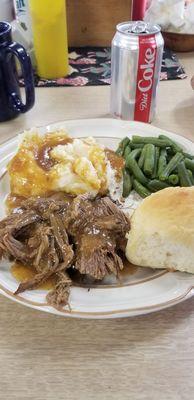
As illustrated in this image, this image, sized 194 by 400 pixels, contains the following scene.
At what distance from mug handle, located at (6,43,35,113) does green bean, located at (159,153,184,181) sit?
2.44ft

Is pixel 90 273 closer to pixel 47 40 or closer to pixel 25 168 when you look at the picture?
pixel 25 168

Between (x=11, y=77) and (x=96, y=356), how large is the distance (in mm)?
1304

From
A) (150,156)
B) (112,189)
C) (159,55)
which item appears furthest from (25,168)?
(159,55)

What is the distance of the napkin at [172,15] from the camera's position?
7.31 feet

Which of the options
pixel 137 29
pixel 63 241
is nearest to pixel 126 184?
pixel 63 241

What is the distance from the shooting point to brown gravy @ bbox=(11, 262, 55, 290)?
3.14 ft

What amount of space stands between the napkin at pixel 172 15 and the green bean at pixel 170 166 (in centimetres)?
125

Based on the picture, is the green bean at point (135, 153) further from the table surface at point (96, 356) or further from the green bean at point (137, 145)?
the table surface at point (96, 356)

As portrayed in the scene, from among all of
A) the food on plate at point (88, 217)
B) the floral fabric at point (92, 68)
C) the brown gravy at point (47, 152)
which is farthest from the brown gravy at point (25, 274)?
the floral fabric at point (92, 68)

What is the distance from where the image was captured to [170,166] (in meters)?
1.37

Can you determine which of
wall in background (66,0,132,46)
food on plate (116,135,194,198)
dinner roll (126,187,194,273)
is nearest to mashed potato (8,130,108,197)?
food on plate (116,135,194,198)

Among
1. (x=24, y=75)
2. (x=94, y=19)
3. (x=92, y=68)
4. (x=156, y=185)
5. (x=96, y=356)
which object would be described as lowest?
(x=96, y=356)

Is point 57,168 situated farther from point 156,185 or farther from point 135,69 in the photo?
point 135,69

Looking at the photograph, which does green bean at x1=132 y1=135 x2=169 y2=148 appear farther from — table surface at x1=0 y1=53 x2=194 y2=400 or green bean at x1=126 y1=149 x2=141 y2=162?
table surface at x1=0 y1=53 x2=194 y2=400
